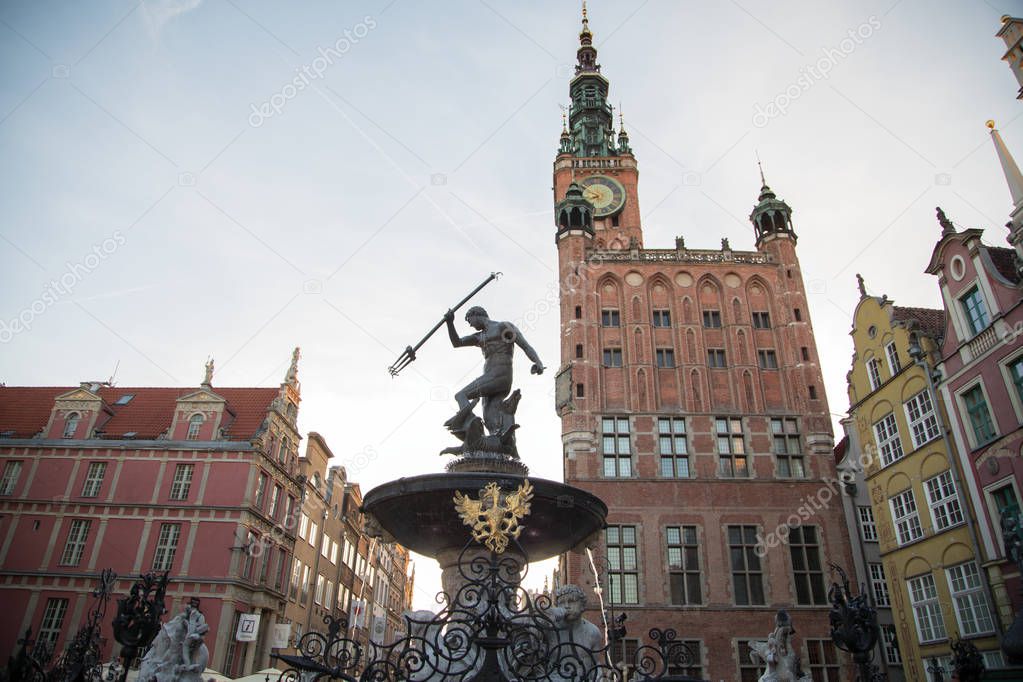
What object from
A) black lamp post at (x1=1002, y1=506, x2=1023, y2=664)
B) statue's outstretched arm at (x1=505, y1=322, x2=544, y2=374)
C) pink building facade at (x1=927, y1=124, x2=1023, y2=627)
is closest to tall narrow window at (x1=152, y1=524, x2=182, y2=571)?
statue's outstretched arm at (x1=505, y1=322, x2=544, y2=374)

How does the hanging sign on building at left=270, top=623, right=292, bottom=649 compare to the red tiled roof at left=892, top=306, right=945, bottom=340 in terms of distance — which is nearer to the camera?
the red tiled roof at left=892, top=306, right=945, bottom=340

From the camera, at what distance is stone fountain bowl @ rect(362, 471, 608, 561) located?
25.1 feet

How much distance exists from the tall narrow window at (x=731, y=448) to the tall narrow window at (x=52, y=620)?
90.3ft

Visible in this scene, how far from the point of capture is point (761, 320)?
3188 cm

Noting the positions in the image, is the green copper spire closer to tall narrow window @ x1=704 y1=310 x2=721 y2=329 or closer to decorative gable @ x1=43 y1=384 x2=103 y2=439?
tall narrow window @ x1=704 y1=310 x2=721 y2=329

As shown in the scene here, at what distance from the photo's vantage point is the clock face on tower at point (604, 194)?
1604 inches

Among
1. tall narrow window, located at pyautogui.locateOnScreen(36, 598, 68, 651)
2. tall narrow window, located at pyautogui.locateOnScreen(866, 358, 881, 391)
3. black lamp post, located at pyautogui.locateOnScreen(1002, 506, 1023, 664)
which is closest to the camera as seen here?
black lamp post, located at pyautogui.locateOnScreen(1002, 506, 1023, 664)

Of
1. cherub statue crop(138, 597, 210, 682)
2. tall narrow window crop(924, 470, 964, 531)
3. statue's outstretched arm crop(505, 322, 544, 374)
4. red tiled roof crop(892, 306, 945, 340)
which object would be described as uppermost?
red tiled roof crop(892, 306, 945, 340)

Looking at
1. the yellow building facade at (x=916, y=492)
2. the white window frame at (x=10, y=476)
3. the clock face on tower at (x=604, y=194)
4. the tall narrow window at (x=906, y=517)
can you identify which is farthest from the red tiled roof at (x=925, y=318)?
the white window frame at (x=10, y=476)

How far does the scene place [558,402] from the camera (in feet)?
99.3

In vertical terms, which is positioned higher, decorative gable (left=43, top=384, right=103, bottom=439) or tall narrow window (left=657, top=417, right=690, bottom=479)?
decorative gable (left=43, top=384, right=103, bottom=439)

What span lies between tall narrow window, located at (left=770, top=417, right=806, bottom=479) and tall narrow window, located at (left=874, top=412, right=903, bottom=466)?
4.56 meters

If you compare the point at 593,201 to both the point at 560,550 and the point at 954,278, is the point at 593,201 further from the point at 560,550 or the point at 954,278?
the point at 560,550

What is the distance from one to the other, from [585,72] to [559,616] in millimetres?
49061
